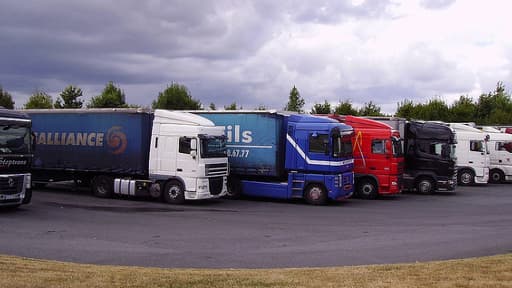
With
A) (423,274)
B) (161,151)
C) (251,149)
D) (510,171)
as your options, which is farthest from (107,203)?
(510,171)

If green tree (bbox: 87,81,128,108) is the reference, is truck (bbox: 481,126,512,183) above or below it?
below

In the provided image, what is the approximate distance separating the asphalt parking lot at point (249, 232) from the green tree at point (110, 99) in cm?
2721

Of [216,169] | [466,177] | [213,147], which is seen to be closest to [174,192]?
[216,169]

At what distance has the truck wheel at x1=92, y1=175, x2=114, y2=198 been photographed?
2158cm

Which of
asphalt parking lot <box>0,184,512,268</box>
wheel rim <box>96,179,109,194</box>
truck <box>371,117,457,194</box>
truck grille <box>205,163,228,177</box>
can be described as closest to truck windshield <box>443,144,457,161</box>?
truck <box>371,117,457,194</box>

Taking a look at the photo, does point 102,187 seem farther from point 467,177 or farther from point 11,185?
point 467,177

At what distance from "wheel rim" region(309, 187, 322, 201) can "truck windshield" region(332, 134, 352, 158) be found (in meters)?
1.37

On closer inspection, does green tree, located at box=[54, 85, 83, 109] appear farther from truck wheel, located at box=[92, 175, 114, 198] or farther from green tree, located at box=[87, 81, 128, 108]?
truck wheel, located at box=[92, 175, 114, 198]

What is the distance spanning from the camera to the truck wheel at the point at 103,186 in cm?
2158

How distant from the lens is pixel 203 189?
19844 millimetres

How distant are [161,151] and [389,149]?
29.4 ft

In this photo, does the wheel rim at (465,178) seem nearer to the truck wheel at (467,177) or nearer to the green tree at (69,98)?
the truck wheel at (467,177)

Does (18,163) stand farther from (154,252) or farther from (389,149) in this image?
(389,149)

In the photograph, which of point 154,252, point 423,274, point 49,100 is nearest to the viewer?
point 423,274
